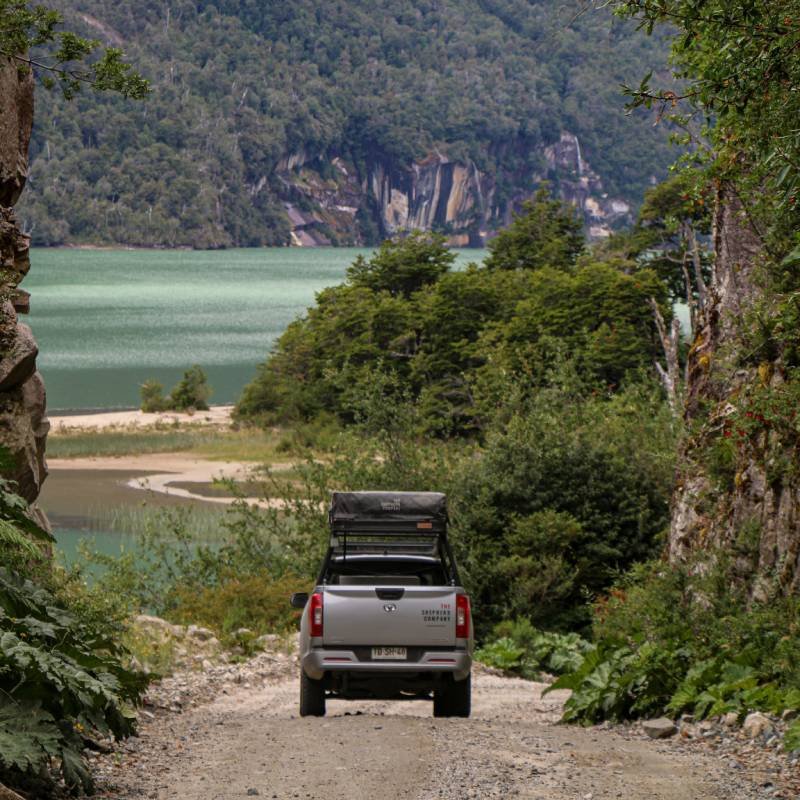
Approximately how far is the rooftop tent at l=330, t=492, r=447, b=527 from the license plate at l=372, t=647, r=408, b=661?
7.24ft

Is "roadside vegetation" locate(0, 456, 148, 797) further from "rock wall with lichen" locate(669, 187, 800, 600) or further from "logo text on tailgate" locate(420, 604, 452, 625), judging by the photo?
"rock wall with lichen" locate(669, 187, 800, 600)

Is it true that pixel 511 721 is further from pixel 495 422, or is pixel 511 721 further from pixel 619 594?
pixel 495 422

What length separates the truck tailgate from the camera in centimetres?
1179

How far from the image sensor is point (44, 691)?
7.96 metres

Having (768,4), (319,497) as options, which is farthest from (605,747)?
(319,497)

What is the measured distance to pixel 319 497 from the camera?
26.8 meters

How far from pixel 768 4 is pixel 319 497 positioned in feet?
61.5

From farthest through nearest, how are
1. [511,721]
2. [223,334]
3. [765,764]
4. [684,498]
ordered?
[223,334]
[684,498]
[511,721]
[765,764]

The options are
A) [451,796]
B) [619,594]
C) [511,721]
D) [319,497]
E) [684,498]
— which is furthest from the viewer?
[319,497]

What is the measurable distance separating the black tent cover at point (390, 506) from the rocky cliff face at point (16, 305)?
10.3 ft

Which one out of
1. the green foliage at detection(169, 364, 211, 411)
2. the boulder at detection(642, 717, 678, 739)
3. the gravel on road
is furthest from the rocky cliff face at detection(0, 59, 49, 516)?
the green foliage at detection(169, 364, 211, 411)

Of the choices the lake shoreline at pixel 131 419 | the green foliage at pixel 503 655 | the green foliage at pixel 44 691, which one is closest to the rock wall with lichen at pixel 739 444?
the green foliage at pixel 503 655

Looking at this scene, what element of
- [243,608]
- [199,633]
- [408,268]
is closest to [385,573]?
[199,633]

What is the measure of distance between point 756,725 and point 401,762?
2.79m
